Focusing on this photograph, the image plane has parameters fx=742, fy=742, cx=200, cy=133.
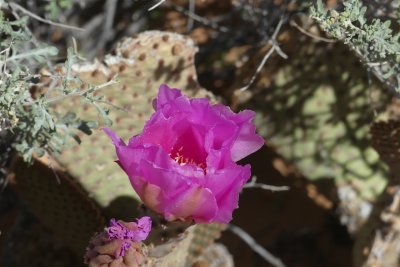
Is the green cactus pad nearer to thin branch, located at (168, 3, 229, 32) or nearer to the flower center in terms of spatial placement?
the flower center

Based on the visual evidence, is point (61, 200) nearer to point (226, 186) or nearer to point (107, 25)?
point (226, 186)

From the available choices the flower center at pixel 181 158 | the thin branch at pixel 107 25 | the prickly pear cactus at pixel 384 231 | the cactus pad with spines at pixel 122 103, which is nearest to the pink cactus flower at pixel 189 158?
the flower center at pixel 181 158

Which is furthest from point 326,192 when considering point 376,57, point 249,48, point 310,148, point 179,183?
point 179,183

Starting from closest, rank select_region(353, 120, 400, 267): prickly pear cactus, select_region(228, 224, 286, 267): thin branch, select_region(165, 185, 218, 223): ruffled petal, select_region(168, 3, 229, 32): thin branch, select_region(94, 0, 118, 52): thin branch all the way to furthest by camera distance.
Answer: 1. select_region(165, 185, 218, 223): ruffled petal
2. select_region(353, 120, 400, 267): prickly pear cactus
3. select_region(168, 3, 229, 32): thin branch
4. select_region(228, 224, 286, 267): thin branch
5. select_region(94, 0, 118, 52): thin branch

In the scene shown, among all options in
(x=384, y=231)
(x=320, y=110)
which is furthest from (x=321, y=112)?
(x=384, y=231)

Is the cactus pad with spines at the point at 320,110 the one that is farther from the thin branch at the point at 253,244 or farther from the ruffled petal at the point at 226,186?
the ruffled petal at the point at 226,186

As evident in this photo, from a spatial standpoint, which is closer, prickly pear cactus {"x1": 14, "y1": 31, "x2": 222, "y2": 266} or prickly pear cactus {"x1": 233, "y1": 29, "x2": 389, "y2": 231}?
prickly pear cactus {"x1": 14, "y1": 31, "x2": 222, "y2": 266}

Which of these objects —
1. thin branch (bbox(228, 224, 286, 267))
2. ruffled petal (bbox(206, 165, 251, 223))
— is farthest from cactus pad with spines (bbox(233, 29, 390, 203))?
ruffled petal (bbox(206, 165, 251, 223))
